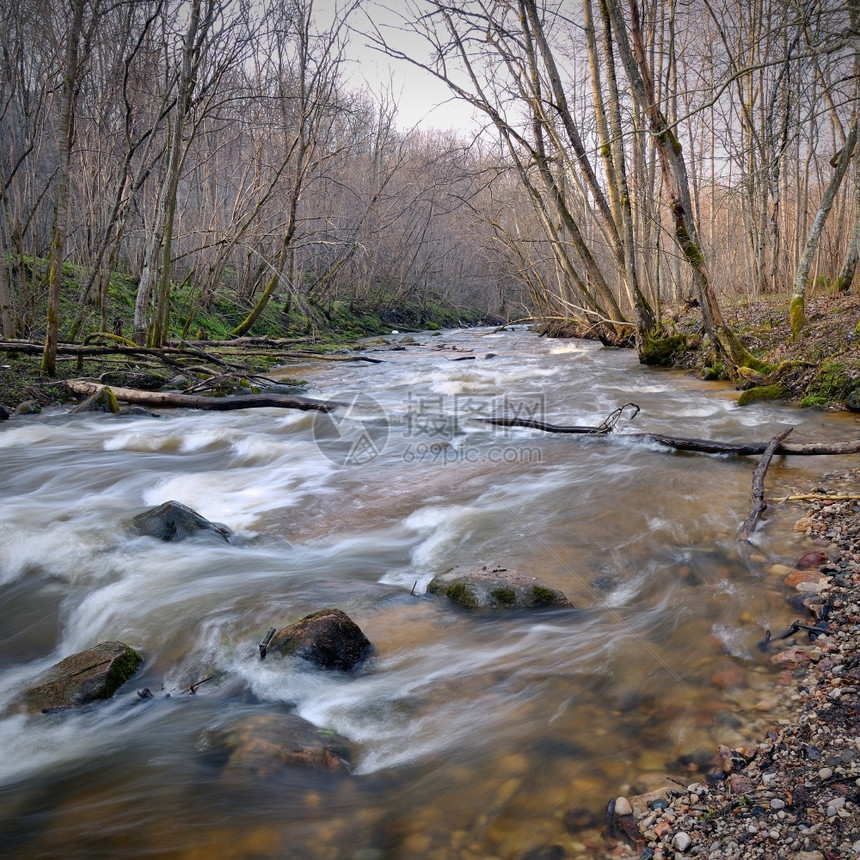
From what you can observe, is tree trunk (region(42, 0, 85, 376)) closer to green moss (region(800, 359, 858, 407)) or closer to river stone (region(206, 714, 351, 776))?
river stone (region(206, 714, 351, 776))

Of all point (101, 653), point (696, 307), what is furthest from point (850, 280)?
point (101, 653)

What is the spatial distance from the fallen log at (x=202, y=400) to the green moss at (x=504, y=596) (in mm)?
5368

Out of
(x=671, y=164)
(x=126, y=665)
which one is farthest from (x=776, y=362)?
(x=126, y=665)

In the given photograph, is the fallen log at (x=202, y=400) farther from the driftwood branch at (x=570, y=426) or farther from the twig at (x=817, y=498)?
the twig at (x=817, y=498)

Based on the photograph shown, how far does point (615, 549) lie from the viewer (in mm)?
4496

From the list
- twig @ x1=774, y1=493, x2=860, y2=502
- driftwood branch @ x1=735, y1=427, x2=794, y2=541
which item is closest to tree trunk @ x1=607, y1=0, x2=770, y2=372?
driftwood branch @ x1=735, y1=427, x2=794, y2=541

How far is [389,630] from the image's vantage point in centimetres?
351

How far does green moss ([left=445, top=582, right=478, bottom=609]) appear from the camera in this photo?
147 inches

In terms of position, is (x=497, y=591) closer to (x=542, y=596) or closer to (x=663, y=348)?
(x=542, y=596)

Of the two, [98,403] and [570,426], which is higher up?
[98,403]

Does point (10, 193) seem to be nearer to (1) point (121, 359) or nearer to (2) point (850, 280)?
(1) point (121, 359)

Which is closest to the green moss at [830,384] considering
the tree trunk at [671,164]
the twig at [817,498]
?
the tree trunk at [671,164]

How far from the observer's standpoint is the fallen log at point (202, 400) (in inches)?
331

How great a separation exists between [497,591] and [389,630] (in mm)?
707
